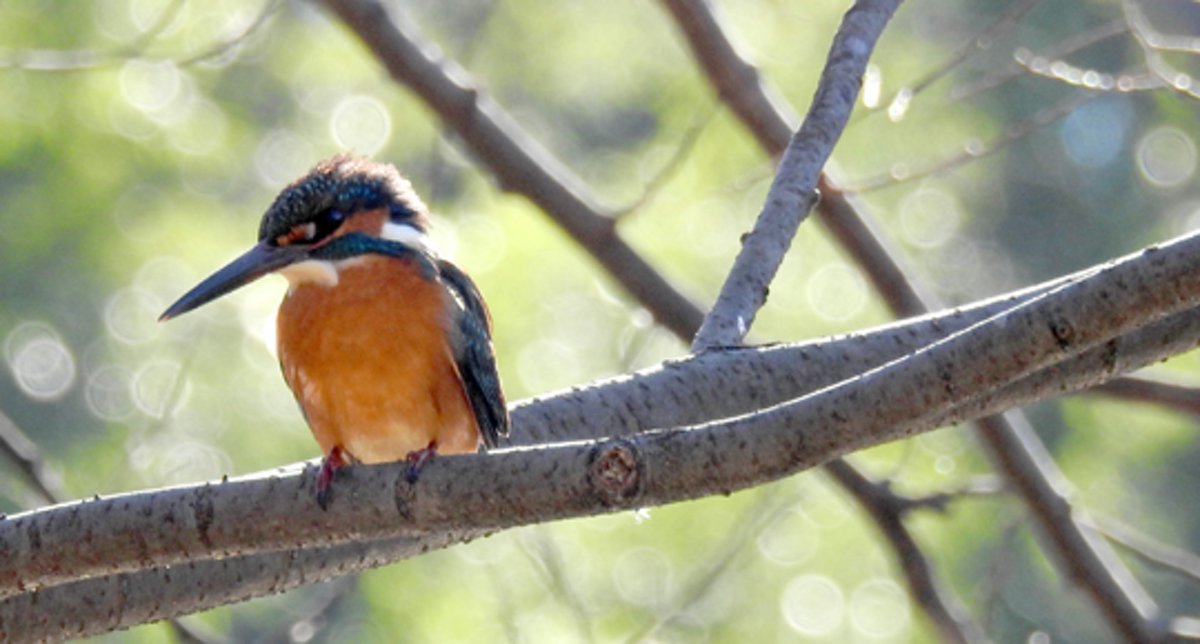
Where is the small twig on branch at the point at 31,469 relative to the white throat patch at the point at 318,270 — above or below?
below

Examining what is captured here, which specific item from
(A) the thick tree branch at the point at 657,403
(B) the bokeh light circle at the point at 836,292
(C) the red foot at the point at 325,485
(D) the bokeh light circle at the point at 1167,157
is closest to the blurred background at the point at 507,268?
(B) the bokeh light circle at the point at 836,292

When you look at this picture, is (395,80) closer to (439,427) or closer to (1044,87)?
(439,427)

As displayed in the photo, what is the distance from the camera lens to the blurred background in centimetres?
424

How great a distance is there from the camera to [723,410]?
2.69 metres

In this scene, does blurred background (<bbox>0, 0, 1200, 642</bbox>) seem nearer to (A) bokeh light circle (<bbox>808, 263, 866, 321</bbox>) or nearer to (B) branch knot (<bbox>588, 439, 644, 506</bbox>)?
(A) bokeh light circle (<bbox>808, 263, 866, 321</bbox>)

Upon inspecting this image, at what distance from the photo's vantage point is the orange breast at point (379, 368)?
2.92 meters

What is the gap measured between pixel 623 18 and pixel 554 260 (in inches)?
54.7

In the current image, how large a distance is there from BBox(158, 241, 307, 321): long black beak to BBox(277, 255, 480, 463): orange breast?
8 centimetres

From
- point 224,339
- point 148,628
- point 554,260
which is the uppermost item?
point 554,260

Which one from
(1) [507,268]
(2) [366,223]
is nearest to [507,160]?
(1) [507,268]

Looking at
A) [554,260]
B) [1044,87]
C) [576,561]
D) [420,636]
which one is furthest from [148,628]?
[1044,87]

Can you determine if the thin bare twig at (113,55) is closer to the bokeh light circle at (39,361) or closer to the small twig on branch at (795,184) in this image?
the small twig on branch at (795,184)

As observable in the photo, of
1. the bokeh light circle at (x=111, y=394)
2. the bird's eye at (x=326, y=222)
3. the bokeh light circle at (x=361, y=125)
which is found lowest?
the bokeh light circle at (x=111, y=394)

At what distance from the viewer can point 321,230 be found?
121 inches
